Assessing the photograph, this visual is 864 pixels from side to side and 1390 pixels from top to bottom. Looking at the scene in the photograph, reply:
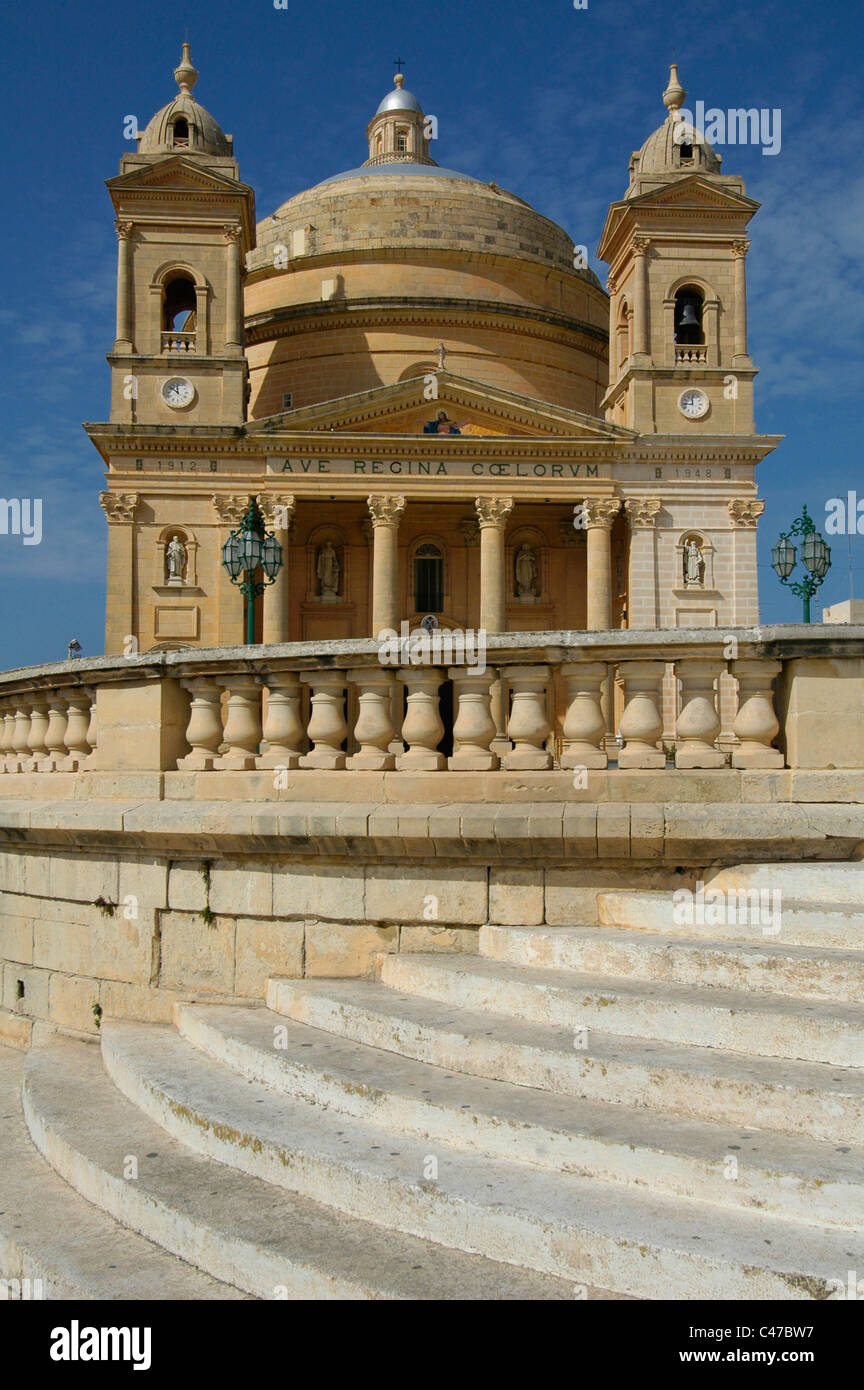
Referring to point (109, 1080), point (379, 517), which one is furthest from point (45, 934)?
point (379, 517)

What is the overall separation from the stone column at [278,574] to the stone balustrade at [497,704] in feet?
83.1

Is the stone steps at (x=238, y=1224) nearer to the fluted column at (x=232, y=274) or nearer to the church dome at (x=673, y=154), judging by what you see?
the fluted column at (x=232, y=274)

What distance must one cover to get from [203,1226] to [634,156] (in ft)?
124

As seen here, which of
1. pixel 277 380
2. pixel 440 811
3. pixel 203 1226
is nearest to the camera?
pixel 203 1226

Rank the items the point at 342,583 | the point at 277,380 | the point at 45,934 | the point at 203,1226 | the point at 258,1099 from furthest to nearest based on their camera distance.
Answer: the point at 277,380, the point at 342,583, the point at 45,934, the point at 258,1099, the point at 203,1226

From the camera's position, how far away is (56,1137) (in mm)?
5191

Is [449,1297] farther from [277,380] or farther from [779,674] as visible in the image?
[277,380]

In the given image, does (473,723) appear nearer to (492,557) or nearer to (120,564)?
(492,557)

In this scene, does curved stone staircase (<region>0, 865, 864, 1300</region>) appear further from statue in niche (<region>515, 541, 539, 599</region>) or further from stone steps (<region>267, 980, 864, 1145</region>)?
statue in niche (<region>515, 541, 539, 599</region>)

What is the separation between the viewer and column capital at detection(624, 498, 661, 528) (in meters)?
33.4

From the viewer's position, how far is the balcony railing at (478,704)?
231 inches

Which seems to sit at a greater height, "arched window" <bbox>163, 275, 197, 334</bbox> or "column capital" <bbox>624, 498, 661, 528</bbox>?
"arched window" <bbox>163, 275, 197, 334</bbox>

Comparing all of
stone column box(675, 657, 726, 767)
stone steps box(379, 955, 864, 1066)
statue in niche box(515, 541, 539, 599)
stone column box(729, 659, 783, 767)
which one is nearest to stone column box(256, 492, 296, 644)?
statue in niche box(515, 541, 539, 599)

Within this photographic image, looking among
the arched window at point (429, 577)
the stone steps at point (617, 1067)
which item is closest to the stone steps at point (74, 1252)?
the stone steps at point (617, 1067)
